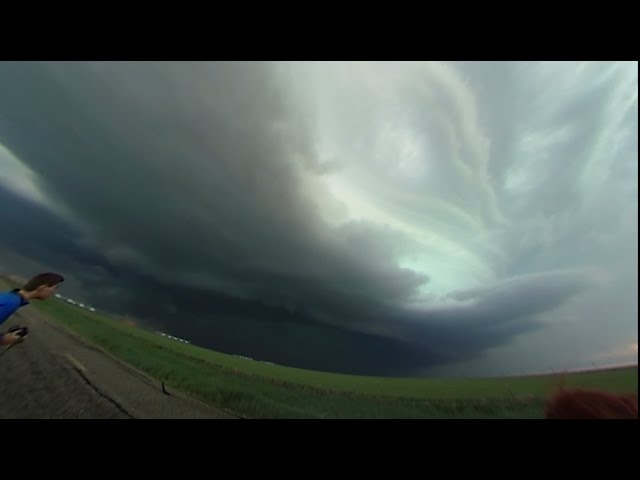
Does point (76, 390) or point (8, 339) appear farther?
point (76, 390)

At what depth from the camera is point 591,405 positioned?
6547mm

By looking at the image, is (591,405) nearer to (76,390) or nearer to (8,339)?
(76,390)

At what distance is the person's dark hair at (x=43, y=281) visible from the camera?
22.8ft

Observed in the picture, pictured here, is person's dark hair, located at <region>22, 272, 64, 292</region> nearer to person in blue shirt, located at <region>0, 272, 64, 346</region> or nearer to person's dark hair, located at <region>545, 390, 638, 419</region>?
person in blue shirt, located at <region>0, 272, 64, 346</region>

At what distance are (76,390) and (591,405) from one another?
1350 centimetres

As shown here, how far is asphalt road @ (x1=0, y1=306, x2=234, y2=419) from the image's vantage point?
714 centimetres

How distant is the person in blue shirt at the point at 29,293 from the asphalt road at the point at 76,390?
1.67m

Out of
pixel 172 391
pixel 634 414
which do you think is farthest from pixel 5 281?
pixel 634 414

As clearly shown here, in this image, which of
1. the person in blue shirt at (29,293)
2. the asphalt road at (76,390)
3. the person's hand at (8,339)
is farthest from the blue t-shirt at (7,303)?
the asphalt road at (76,390)

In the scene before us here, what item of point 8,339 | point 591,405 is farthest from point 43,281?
point 591,405

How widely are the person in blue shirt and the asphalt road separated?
1673 mm

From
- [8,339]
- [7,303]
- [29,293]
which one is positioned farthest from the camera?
[8,339]


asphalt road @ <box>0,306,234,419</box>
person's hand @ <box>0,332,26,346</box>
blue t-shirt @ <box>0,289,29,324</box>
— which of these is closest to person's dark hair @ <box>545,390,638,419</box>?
asphalt road @ <box>0,306,234,419</box>
